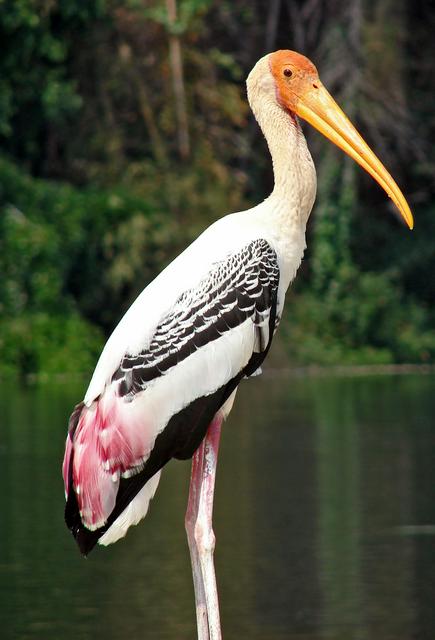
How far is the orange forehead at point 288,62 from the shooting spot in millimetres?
5520

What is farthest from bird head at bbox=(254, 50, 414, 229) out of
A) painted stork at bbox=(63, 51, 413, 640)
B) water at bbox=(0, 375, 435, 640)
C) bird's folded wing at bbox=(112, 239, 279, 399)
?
water at bbox=(0, 375, 435, 640)

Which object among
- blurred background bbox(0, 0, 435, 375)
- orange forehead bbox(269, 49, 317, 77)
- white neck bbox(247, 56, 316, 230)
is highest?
blurred background bbox(0, 0, 435, 375)

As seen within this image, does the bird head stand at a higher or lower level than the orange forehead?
lower

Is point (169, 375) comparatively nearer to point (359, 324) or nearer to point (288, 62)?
point (288, 62)

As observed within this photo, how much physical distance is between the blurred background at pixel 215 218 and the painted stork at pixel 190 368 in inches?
119

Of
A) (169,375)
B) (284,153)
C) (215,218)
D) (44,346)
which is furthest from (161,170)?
(169,375)

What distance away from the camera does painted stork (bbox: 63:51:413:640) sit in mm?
5023

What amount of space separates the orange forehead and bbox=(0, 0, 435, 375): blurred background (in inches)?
485

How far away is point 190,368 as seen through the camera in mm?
5109

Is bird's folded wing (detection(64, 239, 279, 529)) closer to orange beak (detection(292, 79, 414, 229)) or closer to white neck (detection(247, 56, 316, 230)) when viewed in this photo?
white neck (detection(247, 56, 316, 230))

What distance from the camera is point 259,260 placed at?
201 inches

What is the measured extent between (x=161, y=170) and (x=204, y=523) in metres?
14.6

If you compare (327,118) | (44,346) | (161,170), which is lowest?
(327,118)

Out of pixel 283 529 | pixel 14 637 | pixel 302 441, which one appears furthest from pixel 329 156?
pixel 14 637
